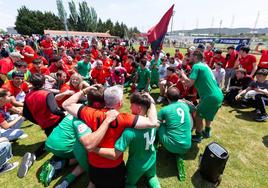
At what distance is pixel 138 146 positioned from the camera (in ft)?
8.02

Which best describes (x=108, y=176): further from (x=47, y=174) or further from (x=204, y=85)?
(x=204, y=85)

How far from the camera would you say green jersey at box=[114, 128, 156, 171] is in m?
2.25

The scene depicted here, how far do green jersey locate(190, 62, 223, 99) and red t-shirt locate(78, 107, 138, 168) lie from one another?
2.17 meters

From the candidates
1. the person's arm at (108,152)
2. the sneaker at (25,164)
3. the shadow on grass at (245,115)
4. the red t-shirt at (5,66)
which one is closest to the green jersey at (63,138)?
the sneaker at (25,164)

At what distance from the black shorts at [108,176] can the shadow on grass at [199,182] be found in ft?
4.58

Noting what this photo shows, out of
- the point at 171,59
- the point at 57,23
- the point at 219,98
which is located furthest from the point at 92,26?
the point at 219,98

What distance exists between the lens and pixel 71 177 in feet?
9.58

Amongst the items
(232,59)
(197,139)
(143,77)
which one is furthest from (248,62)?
(197,139)

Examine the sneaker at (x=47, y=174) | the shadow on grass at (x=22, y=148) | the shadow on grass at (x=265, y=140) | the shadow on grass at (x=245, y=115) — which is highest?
the sneaker at (x=47, y=174)

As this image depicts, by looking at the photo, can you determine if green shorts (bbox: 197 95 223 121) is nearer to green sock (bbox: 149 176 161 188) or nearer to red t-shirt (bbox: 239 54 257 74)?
green sock (bbox: 149 176 161 188)

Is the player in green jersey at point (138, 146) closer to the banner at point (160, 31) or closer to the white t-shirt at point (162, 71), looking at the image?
the banner at point (160, 31)

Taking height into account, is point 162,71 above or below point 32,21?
below

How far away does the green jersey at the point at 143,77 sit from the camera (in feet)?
23.1

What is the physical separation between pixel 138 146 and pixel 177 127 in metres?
1.03
